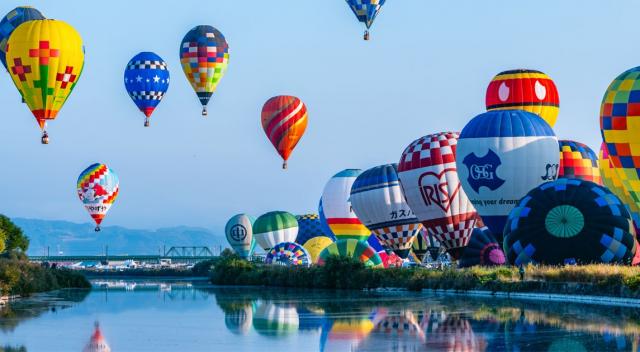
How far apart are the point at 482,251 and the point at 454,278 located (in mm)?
4587

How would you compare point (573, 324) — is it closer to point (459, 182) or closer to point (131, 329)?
point (131, 329)

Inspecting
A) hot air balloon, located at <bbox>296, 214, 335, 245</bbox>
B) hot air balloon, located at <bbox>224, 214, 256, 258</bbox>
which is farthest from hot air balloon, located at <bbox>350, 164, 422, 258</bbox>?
hot air balloon, located at <bbox>224, 214, 256, 258</bbox>

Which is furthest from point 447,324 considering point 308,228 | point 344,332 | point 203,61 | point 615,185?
point 308,228

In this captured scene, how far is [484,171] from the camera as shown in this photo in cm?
3884

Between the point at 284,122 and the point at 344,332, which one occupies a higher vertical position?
the point at 284,122

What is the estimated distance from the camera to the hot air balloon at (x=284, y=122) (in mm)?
57625

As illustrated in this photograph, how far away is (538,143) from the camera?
39219mm

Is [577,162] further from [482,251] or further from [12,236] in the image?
[12,236]

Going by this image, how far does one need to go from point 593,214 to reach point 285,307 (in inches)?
321

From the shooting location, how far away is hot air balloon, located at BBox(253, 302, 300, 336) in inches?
944

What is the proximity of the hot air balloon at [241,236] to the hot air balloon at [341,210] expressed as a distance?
23.5 meters

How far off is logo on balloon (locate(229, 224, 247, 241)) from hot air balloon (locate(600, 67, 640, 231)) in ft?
161

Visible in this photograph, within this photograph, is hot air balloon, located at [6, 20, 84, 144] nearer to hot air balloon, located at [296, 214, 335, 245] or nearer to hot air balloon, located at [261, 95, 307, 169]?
hot air balloon, located at [261, 95, 307, 169]

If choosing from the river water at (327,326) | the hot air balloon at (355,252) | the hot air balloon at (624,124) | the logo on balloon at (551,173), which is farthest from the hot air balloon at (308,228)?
the river water at (327,326)
